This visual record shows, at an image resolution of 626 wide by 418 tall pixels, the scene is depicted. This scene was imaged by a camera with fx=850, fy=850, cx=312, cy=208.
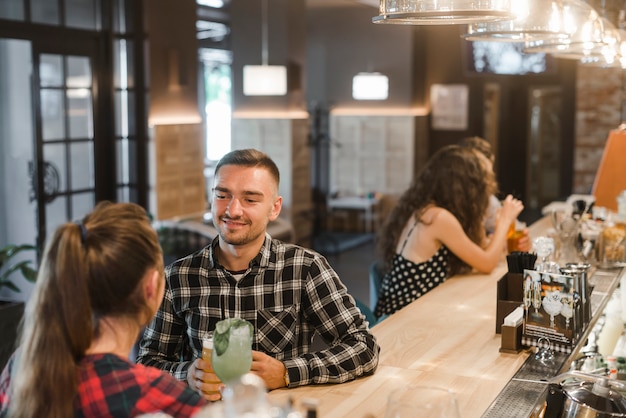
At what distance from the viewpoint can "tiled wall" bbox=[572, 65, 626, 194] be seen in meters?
8.21

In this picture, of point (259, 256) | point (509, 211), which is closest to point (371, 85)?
point (509, 211)

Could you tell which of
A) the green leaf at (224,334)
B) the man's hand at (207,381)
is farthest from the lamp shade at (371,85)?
the green leaf at (224,334)

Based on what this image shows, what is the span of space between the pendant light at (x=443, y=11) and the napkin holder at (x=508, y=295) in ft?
3.17

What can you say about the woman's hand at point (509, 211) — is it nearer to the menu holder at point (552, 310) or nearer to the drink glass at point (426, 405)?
the menu holder at point (552, 310)

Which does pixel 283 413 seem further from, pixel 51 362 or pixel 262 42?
→ pixel 262 42

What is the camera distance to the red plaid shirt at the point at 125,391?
146cm

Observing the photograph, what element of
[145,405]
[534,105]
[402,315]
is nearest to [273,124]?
[534,105]

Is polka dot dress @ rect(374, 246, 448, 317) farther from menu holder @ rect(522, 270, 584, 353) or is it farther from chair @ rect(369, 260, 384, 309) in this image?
menu holder @ rect(522, 270, 584, 353)

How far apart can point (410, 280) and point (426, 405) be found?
2.59 metres

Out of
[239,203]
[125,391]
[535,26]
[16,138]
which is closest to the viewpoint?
[125,391]

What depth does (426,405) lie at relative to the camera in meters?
1.31

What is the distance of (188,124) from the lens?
775 cm

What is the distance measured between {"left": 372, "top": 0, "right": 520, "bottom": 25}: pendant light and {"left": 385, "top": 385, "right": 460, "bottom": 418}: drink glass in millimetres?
931

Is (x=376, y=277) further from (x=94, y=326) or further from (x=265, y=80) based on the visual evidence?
(x=265, y=80)
